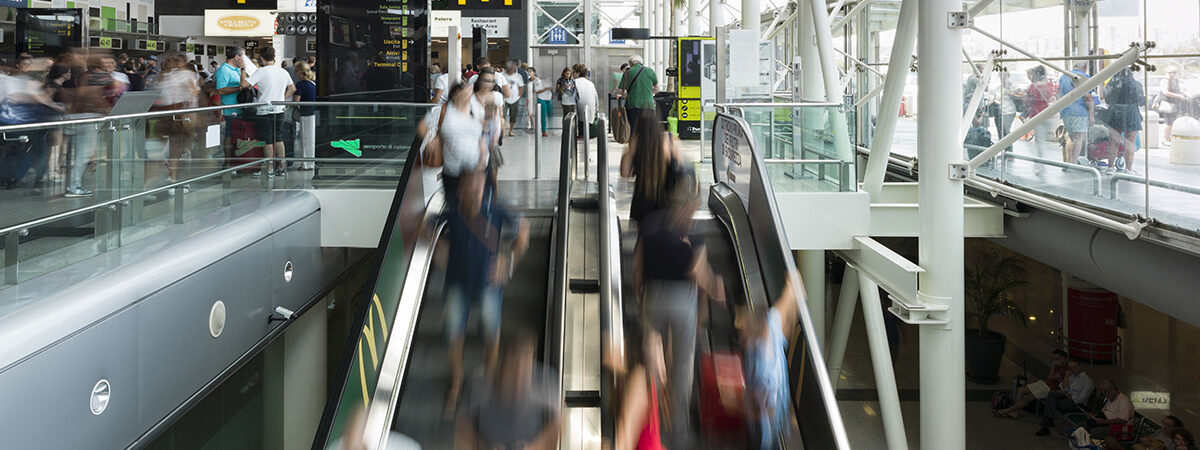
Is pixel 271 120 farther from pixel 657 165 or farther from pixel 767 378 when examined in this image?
pixel 767 378

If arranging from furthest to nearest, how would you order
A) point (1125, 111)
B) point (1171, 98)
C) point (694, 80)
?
1. point (694, 80)
2. point (1125, 111)
3. point (1171, 98)

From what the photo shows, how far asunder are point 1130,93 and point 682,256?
192 inches

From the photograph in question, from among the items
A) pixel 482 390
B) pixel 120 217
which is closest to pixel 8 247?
pixel 120 217

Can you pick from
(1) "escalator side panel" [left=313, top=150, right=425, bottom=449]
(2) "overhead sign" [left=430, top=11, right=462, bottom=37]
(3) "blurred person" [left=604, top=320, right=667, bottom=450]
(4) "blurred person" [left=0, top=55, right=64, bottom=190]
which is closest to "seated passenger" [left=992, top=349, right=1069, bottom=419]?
(1) "escalator side panel" [left=313, top=150, right=425, bottom=449]

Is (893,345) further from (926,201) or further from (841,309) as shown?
(926,201)

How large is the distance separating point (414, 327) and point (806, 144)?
551cm

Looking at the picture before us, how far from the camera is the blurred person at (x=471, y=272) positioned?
230 inches

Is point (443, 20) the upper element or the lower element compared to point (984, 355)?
upper

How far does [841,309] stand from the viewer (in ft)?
41.6

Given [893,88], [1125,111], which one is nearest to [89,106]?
[893,88]

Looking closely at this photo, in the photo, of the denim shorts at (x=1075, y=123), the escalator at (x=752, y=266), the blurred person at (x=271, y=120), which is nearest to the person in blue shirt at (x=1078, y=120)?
the denim shorts at (x=1075, y=123)

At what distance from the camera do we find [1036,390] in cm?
1238

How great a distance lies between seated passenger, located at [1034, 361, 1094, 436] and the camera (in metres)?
11.7

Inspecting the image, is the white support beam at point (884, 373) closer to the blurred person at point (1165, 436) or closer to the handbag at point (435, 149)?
the blurred person at point (1165, 436)
